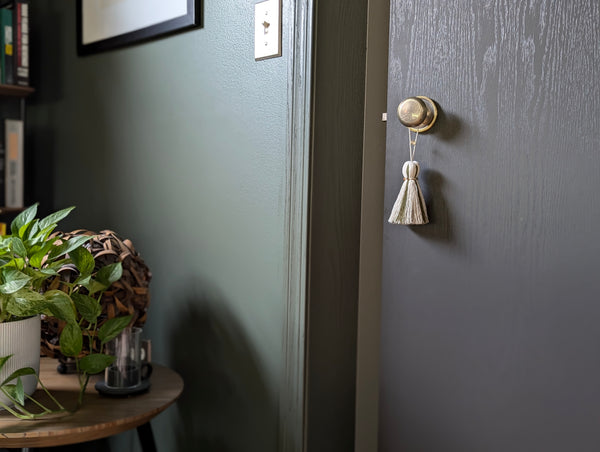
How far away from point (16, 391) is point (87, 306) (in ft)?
0.57

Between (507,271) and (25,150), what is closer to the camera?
(507,271)

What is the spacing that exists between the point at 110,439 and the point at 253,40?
1.09 m

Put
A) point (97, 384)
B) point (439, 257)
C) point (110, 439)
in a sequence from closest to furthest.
Answer: point (439, 257), point (97, 384), point (110, 439)

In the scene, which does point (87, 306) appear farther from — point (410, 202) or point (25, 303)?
point (410, 202)

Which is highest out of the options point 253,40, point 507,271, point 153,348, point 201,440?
point 253,40

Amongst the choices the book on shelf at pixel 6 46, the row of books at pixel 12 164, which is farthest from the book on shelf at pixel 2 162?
the book on shelf at pixel 6 46

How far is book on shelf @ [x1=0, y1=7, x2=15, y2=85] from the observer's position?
1705 millimetres

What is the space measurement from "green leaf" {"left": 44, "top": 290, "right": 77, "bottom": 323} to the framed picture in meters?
0.66

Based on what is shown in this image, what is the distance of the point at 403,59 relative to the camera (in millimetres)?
965

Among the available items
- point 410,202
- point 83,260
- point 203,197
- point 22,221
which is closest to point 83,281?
point 83,260

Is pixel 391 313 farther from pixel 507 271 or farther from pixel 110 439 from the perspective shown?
pixel 110 439

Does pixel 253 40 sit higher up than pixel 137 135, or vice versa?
pixel 253 40

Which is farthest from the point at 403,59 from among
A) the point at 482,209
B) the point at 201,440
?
the point at 201,440

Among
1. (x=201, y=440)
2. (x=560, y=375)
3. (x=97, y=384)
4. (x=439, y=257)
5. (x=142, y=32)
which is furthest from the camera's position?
(x=142, y=32)
